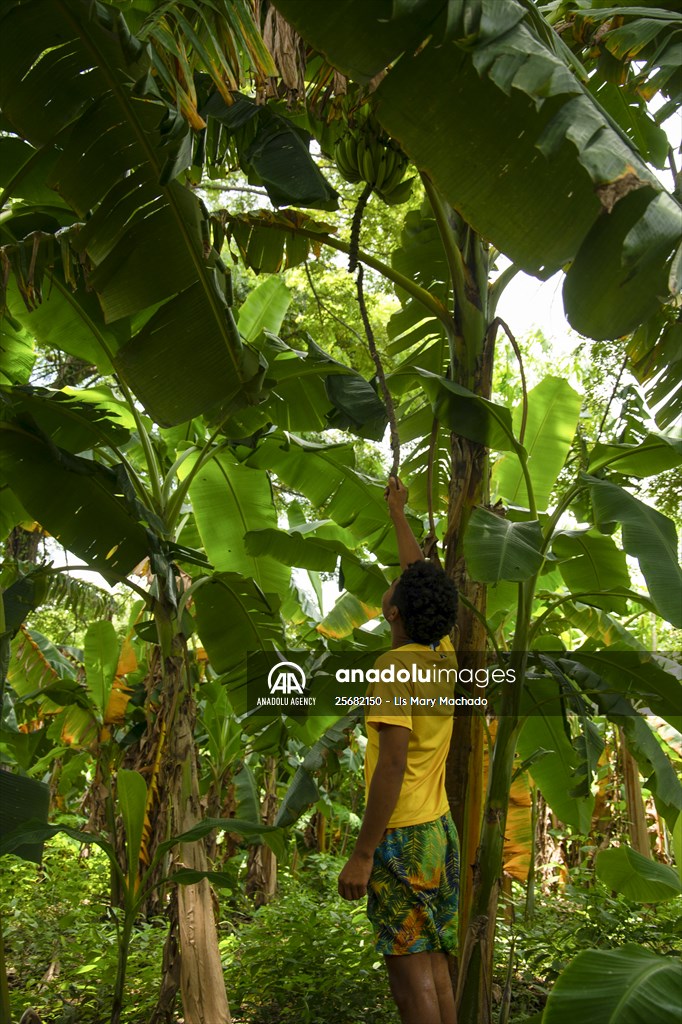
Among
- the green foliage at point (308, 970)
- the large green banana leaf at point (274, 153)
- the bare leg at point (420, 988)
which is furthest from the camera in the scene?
the green foliage at point (308, 970)

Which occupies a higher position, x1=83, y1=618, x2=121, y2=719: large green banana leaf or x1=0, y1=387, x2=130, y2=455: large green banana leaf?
x1=0, y1=387, x2=130, y2=455: large green banana leaf

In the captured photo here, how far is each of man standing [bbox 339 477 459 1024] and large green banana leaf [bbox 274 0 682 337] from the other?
1063mm

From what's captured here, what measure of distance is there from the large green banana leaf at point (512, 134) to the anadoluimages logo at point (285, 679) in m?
2.60

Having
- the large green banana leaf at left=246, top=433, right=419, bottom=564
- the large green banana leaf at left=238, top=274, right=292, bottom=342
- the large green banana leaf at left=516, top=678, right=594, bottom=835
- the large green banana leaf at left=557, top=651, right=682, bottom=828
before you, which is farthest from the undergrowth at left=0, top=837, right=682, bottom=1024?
the large green banana leaf at left=238, top=274, right=292, bottom=342

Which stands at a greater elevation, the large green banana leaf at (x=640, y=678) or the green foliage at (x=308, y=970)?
the large green banana leaf at (x=640, y=678)

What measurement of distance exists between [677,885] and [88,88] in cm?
367

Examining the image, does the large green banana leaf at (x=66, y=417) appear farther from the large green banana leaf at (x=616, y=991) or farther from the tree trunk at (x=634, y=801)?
the tree trunk at (x=634, y=801)

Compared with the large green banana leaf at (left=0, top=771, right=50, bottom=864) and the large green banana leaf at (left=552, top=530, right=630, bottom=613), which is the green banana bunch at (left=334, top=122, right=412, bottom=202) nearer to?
the large green banana leaf at (left=552, top=530, right=630, bottom=613)

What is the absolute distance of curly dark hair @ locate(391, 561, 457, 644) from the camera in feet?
9.00

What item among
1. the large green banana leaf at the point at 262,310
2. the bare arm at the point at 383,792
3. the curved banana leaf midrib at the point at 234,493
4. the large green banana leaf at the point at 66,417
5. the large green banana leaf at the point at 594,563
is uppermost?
the large green banana leaf at the point at 262,310

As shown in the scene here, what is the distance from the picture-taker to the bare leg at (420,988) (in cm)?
253

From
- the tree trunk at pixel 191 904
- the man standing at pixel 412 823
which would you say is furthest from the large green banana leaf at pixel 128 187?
the tree trunk at pixel 191 904

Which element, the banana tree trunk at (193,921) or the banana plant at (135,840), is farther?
the banana tree trunk at (193,921)

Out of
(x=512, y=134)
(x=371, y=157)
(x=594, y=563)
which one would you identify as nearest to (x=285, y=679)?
(x=594, y=563)
